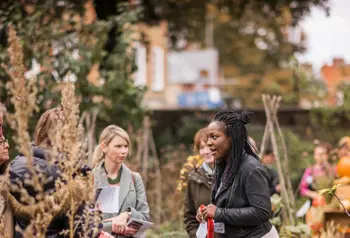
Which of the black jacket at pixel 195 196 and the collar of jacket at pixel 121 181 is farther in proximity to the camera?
the black jacket at pixel 195 196

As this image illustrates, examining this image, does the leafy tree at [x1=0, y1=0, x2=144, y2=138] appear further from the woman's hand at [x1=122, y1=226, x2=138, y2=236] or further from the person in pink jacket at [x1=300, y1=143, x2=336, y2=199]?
the woman's hand at [x1=122, y1=226, x2=138, y2=236]

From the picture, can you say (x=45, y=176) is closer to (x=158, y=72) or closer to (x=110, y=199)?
(x=110, y=199)

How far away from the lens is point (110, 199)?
6.13m

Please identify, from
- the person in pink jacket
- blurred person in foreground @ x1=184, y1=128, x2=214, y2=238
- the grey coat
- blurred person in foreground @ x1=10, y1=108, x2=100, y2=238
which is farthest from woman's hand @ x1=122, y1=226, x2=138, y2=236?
the person in pink jacket

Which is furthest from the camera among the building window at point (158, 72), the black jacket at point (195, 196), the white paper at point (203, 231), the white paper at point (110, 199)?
the building window at point (158, 72)

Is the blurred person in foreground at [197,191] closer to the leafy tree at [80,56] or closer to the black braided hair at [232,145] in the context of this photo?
the black braided hair at [232,145]

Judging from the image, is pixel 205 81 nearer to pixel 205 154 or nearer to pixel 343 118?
pixel 343 118

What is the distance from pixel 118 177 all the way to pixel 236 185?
136 cm

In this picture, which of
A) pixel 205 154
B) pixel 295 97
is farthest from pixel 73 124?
pixel 295 97

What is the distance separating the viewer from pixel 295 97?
741 inches

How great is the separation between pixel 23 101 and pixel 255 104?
24.2m

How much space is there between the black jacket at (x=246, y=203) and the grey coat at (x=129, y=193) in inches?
41.6

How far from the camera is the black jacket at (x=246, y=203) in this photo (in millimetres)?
5113

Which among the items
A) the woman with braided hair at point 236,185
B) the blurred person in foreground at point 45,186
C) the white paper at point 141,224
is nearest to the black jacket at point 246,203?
the woman with braided hair at point 236,185
